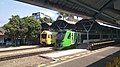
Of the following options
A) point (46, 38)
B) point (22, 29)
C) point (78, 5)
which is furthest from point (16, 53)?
point (22, 29)

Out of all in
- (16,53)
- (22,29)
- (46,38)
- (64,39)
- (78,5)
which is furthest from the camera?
(22,29)

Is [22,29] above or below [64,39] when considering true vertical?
above

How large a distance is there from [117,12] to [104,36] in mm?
37042

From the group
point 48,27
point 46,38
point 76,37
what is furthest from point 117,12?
point 48,27

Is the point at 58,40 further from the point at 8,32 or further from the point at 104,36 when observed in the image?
the point at 104,36

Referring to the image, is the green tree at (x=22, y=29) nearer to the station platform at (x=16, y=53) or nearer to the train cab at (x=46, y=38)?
the train cab at (x=46, y=38)

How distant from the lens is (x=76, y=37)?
117 feet

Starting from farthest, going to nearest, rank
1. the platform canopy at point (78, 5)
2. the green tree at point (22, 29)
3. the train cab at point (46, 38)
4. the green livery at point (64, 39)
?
the green tree at point (22, 29) < the train cab at point (46, 38) < the green livery at point (64, 39) < the platform canopy at point (78, 5)

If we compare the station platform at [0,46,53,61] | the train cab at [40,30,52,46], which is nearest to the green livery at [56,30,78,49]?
the station platform at [0,46,53,61]

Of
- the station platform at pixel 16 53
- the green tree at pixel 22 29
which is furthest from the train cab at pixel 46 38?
the station platform at pixel 16 53

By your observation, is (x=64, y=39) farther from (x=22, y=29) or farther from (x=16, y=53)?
(x=22, y=29)

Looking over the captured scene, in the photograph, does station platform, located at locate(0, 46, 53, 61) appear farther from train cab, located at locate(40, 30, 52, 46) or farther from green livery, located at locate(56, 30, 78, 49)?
train cab, located at locate(40, 30, 52, 46)

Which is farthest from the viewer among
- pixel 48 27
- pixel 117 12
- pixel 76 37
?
pixel 48 27

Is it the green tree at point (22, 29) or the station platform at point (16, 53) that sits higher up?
the green tree at point (22, 29)
